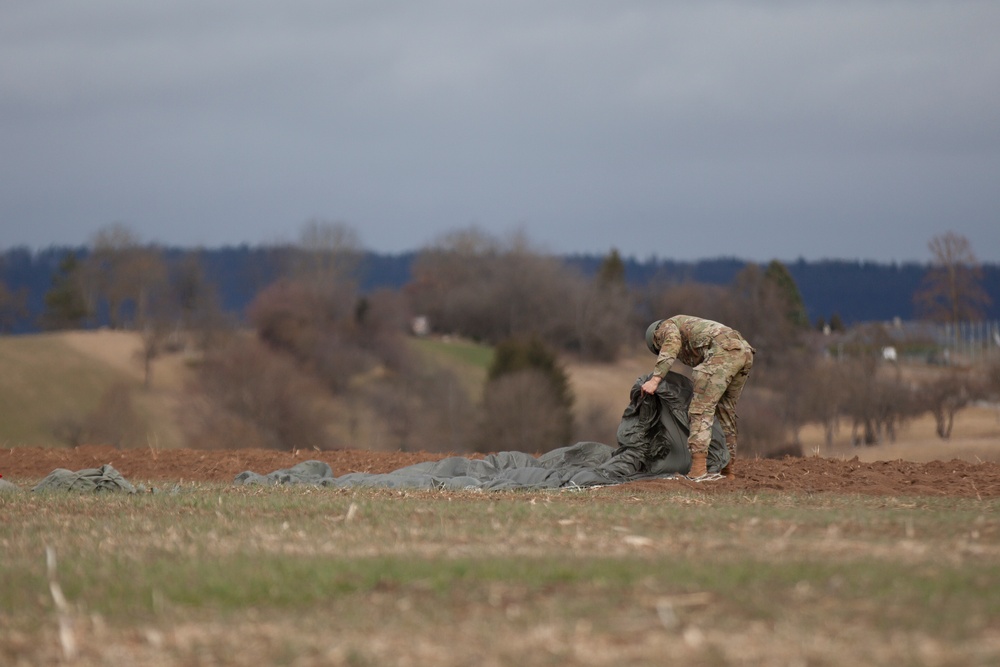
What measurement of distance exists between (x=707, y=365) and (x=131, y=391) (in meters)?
87.4

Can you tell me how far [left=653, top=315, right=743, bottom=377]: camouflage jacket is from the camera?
1345 cm

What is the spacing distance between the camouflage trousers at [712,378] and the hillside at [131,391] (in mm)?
42720

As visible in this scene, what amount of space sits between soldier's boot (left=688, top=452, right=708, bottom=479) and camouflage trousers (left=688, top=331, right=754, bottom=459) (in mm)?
60

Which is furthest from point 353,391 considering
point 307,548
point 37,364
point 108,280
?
point 307,548

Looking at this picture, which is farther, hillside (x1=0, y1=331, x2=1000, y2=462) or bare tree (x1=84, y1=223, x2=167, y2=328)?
bare tree (x1=84, y1=223, x2=167, y2=328)

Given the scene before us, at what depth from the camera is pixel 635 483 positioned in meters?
13.2

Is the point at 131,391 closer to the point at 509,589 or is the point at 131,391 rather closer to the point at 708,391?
the point at 708,391

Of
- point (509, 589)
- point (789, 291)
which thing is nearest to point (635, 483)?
point (509, 589)

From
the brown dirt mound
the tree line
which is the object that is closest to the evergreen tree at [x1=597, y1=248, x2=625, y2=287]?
the tree line

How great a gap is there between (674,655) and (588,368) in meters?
112

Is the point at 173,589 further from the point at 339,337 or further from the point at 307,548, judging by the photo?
the point at 339,337

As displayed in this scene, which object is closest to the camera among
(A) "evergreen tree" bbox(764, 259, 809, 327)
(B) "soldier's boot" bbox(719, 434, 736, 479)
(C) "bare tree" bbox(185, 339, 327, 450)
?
(B) "soldier's boot" bbox(719, 434, 736, 479)

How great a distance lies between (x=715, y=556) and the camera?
7422mm

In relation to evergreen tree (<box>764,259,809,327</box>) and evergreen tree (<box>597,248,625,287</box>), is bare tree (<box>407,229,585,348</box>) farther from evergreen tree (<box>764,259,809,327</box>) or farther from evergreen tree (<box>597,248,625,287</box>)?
evergreen tree (<box>764,259,809,327</box>)
